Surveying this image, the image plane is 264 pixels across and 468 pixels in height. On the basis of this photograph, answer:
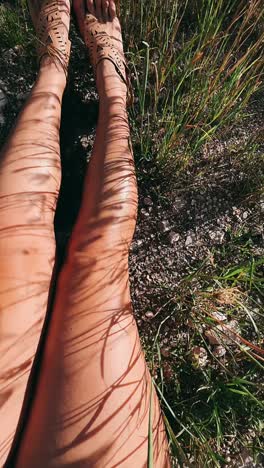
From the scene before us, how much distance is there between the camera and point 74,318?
0.99 metres

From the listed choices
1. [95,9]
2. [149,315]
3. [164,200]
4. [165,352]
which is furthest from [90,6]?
[165,352]

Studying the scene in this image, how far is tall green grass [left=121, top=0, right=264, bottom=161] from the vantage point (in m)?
1.30

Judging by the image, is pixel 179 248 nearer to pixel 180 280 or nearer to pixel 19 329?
pixel 180 280

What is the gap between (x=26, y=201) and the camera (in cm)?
109

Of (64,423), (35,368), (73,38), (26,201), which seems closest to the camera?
(64,423)

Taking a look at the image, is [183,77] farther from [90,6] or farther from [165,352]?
[165,352]

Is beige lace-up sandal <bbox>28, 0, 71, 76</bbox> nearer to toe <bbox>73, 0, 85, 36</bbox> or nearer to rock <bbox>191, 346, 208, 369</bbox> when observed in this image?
toe <bbox>73, 0, 85, 36</bbox>

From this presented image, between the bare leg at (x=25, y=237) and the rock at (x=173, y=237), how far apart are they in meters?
0.48

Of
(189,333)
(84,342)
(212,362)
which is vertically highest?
(84,342)

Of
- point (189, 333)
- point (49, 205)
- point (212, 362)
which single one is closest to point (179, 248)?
point (189, 333)

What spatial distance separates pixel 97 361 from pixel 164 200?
732 mm

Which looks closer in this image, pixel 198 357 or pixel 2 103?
pixel 198 357

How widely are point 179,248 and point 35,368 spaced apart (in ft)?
2.23

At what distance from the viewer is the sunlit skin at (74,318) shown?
873 millimetres
